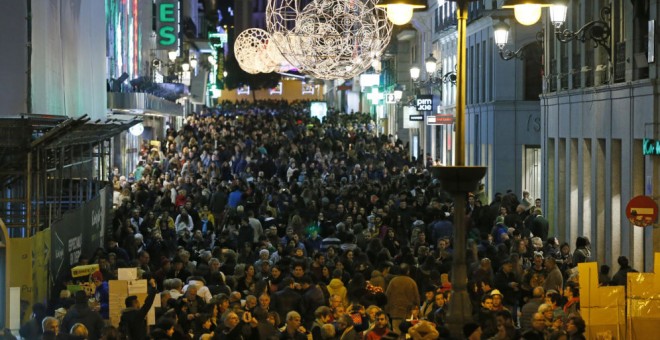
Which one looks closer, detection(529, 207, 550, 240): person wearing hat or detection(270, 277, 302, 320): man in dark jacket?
detection(270, 277, 302, 320): man in dark jacket

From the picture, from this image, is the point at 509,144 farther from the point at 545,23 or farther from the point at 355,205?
the point at 355,205

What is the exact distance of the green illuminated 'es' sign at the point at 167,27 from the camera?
200ft

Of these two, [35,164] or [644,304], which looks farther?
[35,164]

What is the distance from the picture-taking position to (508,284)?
18234mm

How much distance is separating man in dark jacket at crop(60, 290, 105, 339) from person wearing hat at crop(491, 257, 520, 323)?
17.6 ft

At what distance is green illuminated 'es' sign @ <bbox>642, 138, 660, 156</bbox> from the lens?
22484 millimetres

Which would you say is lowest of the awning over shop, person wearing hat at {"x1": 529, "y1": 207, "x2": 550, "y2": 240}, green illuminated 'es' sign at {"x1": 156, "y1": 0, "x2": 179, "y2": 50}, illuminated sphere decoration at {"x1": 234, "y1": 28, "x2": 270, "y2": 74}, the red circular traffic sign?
person wearing hat at {"x1": 529, "y1": 207, "x2": 550, "y2": 240}

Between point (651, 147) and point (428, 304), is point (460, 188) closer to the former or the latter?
point (428, 304)

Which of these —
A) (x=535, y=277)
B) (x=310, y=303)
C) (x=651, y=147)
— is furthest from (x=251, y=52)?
(x=310, y=303)

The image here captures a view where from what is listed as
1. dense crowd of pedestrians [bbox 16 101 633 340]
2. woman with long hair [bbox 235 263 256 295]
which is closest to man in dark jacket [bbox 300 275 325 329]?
dense crowd of pedestrians [bbox 16 101 633 340]

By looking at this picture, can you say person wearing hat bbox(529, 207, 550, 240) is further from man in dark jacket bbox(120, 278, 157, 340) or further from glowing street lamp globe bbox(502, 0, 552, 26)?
glowing street lamp globe bbox(502, 0, 552, 26)

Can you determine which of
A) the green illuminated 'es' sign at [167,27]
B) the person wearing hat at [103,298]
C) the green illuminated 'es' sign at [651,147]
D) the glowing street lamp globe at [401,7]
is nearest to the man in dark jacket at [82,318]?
the person wearing hat at [103,298]

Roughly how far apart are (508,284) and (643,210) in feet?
7.93

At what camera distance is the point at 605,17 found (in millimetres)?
26844
